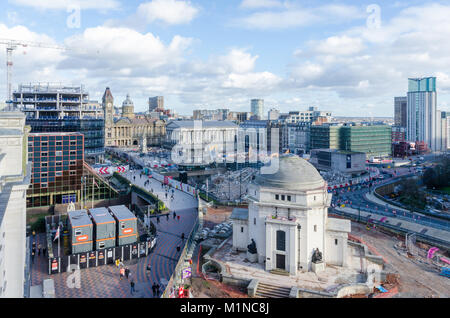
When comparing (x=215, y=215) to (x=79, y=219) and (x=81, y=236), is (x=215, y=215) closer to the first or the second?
(x=79, y=219)

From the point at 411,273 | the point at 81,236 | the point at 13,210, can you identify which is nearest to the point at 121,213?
the point at 81,236

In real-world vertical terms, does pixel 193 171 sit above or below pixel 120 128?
below

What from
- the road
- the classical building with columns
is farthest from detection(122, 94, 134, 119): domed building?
the road

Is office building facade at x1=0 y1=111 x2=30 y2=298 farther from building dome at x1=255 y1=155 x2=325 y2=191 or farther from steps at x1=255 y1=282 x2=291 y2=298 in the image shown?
building dome at x1=255 y1=155 x2=325 y2=191

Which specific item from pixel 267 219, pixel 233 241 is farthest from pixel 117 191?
pixel 267 219

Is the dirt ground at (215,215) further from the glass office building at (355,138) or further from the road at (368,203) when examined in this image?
the glass office building at (355,138)

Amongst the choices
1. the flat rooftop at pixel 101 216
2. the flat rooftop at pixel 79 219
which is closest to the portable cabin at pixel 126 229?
the flat rooftop at pixel 101 216
